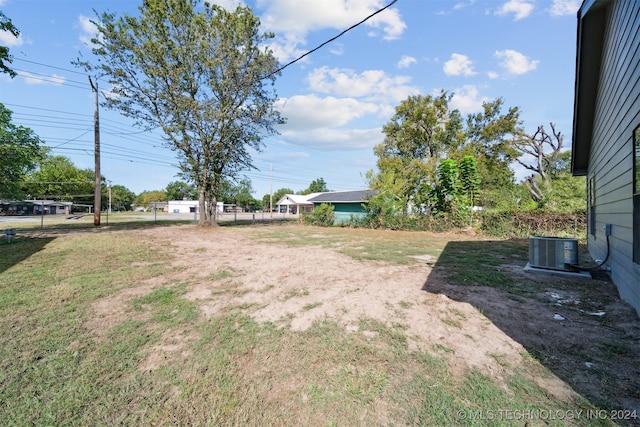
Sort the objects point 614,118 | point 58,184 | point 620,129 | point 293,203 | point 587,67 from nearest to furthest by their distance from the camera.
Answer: point 620,129 → point 614,118 → point 587,67 → point 58,184 → point 293,203

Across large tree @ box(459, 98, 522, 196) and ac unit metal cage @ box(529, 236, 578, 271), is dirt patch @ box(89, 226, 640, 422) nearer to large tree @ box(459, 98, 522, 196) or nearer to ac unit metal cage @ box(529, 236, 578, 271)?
ac unit metal cage @ box(529, 236, 578, 271)

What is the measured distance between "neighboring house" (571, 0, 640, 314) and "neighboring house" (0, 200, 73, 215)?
174ft

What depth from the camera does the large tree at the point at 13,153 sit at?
9.70 m

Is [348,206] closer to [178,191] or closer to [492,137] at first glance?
[492,137]

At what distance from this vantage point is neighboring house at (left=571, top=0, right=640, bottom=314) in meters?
3.24

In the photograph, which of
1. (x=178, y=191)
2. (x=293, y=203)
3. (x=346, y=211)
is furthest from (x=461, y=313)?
(x=178, y=191)

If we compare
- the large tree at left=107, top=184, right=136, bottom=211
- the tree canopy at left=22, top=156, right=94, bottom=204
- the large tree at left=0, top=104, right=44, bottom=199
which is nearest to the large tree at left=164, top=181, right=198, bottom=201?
the large tree at left=107, top=184, right=136, bottom=211

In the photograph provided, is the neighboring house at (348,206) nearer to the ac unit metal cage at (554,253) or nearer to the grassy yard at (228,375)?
the ac unit metal cage at (554,253)

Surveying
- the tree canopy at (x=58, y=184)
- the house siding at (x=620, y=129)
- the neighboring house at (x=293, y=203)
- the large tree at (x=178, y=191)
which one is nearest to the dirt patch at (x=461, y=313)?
the house siding at (x=620, y=129)

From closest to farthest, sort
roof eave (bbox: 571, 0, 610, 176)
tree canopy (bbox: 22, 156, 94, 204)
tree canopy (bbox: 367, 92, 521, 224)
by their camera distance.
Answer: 1. roof eave (bbox: 571, 0, 610, 176)
2. tree canopy (bbox: 367, 92, 521, 224)
3. tree canopy (bbox: 22, 156, 94, 204)

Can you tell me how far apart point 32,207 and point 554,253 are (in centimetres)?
6228

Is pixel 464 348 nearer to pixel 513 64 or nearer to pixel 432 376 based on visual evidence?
pixel 432 376

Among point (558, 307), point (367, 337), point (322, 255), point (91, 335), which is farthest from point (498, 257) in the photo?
point (91, 335)

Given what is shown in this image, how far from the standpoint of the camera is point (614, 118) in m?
4.23
